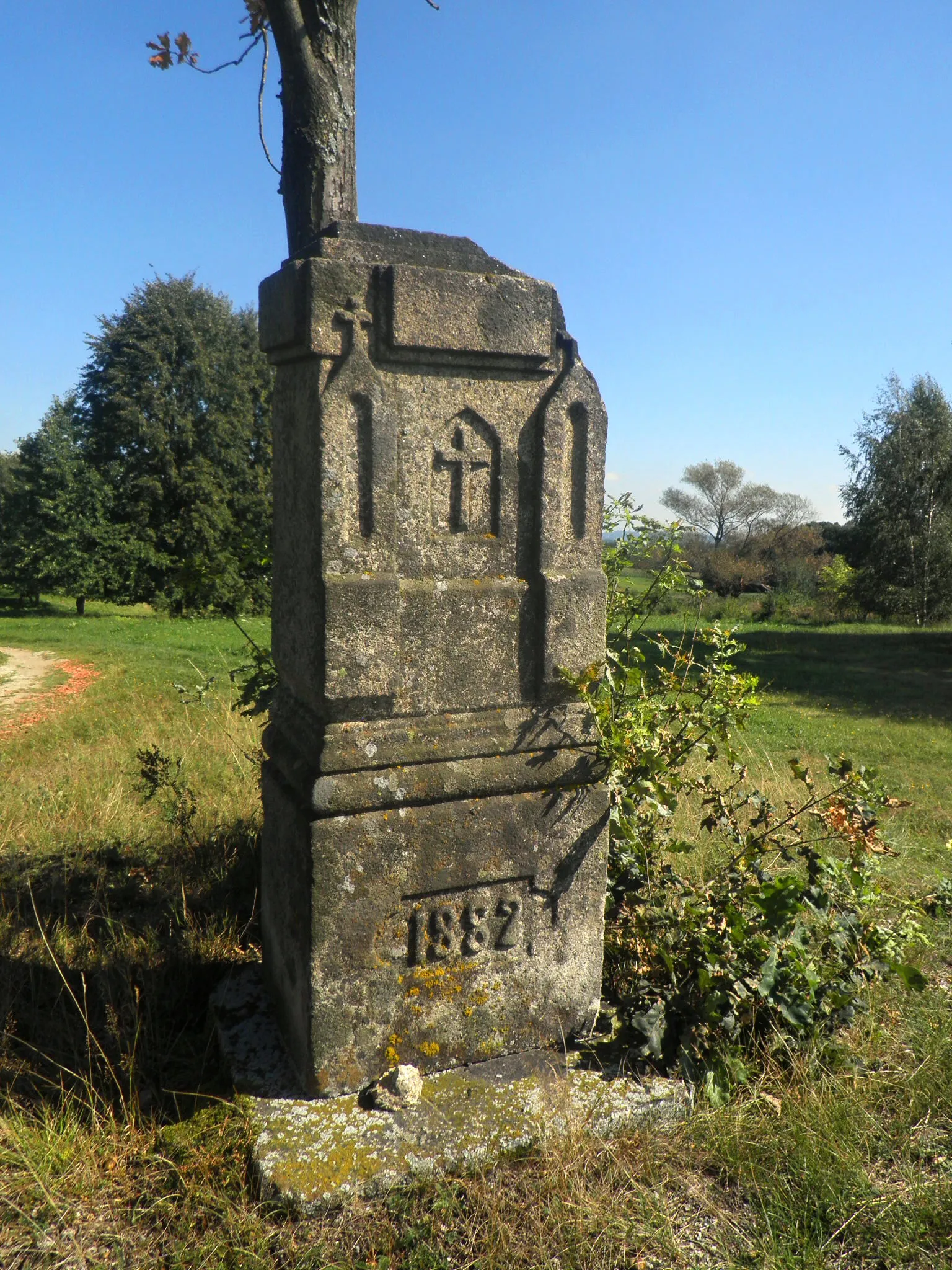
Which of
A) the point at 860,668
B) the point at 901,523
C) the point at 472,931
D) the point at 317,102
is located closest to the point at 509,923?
the point at 472,931

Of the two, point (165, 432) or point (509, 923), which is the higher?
point (165, 432)

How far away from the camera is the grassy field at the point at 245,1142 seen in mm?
2150

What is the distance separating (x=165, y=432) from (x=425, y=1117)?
2237 centimetres

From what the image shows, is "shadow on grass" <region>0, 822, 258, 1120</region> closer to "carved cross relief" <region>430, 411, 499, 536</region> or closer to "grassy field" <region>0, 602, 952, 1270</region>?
"grassy field" <region>0, 602, 952, 1270</region>

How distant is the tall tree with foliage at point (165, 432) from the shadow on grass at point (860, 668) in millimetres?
13271

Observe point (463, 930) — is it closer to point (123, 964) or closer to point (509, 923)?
point (509, 923)

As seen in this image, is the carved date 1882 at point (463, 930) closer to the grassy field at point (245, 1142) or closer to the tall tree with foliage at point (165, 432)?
the grassy field at point (245, 1142)

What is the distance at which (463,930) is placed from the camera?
267 centimetres

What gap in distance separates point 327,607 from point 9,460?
45486 mm

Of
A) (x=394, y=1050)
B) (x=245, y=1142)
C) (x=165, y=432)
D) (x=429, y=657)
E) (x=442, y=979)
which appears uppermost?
(x=165, y=432)

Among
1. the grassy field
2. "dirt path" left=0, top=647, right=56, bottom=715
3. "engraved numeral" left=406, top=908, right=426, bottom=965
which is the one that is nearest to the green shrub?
the grassy field

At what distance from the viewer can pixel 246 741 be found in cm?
623

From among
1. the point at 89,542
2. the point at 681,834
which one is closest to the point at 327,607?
the point at 681,834

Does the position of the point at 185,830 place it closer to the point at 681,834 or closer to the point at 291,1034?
the point at 291,1034
